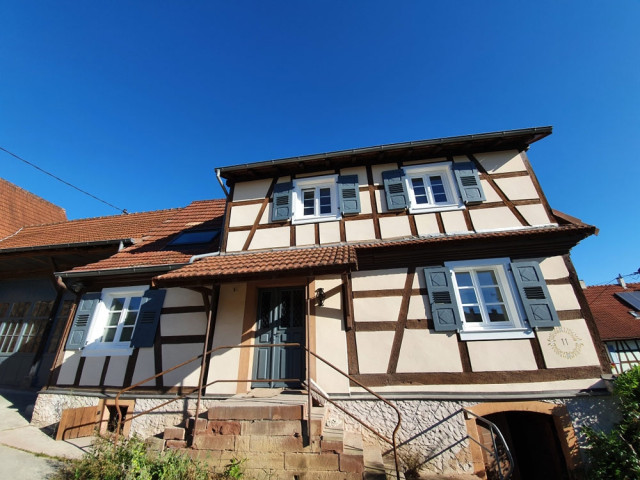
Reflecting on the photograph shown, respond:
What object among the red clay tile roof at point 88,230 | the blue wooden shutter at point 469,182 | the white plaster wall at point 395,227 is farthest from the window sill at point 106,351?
the blue wooden shutter at point 469,182

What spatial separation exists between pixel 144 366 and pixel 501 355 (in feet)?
23.6

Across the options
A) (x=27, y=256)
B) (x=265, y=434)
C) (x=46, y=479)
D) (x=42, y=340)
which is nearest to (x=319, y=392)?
(x=265, y=434)

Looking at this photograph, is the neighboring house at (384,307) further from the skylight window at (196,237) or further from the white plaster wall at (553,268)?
the skylight window at (196,237)

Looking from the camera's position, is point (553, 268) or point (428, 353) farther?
point (553, 268)

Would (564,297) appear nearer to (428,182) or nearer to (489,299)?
(489,299)

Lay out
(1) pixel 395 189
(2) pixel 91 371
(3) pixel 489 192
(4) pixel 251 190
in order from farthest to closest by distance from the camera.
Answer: (4) pixel 251 190
(1) pixel 395 189
(3) pixel 489 192
(2) pixel 91 371

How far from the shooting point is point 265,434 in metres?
4.11

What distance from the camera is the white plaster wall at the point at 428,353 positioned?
5.19 meters

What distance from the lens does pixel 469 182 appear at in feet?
21.7

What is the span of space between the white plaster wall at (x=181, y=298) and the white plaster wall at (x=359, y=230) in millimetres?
3729

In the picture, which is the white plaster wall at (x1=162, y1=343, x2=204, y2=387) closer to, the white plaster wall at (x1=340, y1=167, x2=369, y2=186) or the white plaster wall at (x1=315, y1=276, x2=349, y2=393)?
the white plaster wall at (x1=315, y1=276, x2=349, y2=393)

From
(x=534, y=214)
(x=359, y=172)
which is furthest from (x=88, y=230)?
(x=534, y=214)

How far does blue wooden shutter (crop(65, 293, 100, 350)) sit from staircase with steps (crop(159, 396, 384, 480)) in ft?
12.7

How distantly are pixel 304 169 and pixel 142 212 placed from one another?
7.63 m
